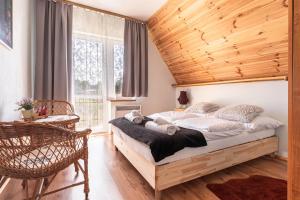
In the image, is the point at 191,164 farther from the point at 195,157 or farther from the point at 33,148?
the point at 33,148

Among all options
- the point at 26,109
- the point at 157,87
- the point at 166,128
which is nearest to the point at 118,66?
the point at 157,87

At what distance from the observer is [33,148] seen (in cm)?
113

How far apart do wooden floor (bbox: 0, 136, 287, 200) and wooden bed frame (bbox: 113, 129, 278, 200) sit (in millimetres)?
125

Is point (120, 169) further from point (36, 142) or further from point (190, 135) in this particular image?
point (36, 142)

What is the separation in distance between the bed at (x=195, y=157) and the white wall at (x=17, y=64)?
1330 mm

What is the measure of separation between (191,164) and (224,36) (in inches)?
83.9

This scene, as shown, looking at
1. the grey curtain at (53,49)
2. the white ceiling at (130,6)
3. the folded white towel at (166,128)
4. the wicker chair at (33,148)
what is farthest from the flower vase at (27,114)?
the white ceiling at (130,6)

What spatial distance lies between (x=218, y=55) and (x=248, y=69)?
21.9 inches

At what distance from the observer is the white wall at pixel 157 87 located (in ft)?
14.6

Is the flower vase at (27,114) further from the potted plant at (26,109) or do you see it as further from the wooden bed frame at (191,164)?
the wooden bed frame at (191,164)

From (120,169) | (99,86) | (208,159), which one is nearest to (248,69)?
(208,159)

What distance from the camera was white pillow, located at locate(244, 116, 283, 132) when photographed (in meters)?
2.33

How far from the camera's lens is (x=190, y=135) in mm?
1770

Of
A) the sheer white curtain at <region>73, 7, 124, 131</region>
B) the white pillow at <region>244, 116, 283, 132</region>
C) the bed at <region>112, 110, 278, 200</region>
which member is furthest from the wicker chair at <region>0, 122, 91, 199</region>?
the sheer white curtain at <region>73, 7, 124, 131</region>
